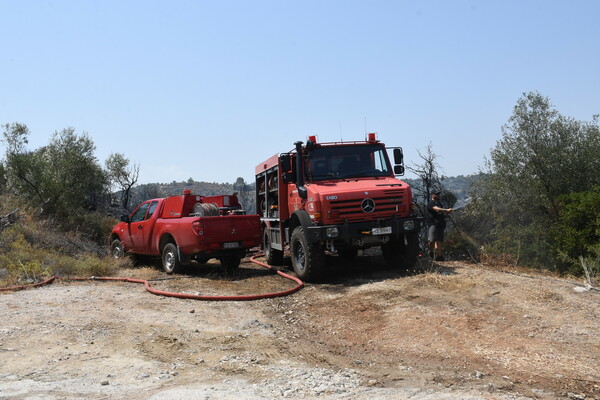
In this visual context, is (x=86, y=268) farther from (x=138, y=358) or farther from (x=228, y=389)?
(x=228, y=389)

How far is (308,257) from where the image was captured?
9.91 meters

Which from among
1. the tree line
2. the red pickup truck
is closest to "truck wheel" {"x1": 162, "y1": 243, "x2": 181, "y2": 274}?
the red pickup truck

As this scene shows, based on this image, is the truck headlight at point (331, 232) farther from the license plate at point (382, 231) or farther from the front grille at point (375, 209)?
the license plate at point (382, 231)

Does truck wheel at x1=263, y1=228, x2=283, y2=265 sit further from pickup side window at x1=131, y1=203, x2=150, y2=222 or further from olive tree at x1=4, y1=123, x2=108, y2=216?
olive tree at x1=4, y1=123, x2=108, y2=216

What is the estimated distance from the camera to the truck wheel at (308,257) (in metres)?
9.91

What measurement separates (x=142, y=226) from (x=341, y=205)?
6.00 metres

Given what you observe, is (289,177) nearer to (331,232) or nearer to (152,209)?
(331,232)

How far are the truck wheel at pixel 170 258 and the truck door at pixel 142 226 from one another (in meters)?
Answer: 0.95

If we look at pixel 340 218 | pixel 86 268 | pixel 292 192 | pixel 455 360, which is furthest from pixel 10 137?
pixel 455 360

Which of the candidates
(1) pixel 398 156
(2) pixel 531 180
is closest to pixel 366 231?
(1) pixel 398 156

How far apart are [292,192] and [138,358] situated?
6.00m

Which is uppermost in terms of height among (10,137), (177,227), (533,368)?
(10,137)

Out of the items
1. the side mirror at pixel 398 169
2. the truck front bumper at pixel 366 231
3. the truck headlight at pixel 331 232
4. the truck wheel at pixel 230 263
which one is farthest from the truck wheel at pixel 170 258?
the side mirror at pixel 398 169

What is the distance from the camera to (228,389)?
4.76 meters
